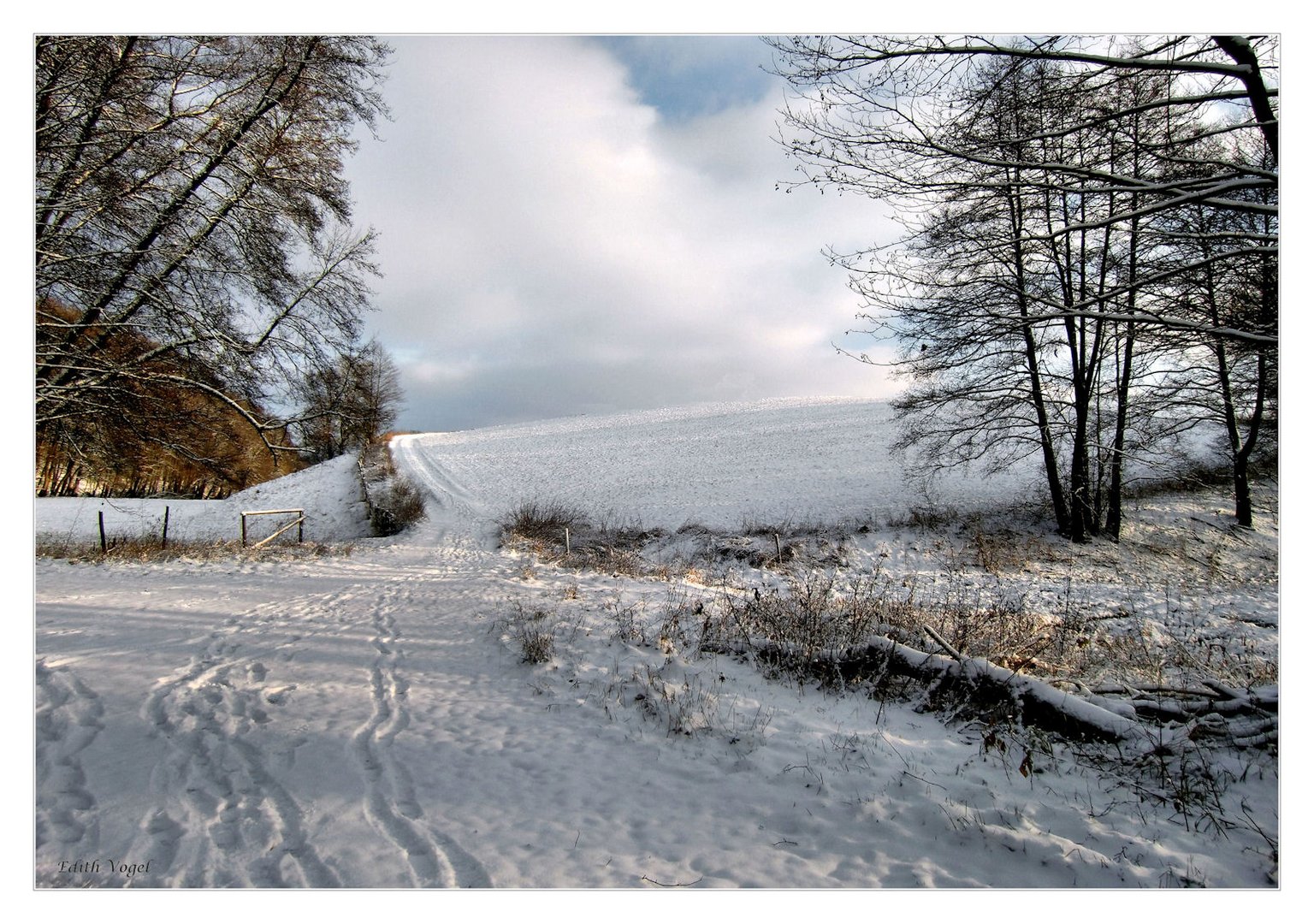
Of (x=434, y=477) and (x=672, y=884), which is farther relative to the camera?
(x=434, y=477)

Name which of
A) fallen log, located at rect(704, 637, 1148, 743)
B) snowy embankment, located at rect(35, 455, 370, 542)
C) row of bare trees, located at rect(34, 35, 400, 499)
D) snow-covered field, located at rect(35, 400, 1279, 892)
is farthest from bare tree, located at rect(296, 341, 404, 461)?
snowy embankment, located at rect(35, 455, 370, 542)

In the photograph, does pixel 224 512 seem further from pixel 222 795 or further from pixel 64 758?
pixel 222 795

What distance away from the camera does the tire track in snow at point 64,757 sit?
2908mm

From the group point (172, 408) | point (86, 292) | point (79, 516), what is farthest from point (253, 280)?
point (79, 516)

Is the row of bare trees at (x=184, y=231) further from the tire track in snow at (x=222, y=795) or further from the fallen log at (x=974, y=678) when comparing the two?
the fallen log at (x=974, y=678)

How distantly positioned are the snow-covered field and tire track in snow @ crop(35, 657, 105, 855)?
22mm

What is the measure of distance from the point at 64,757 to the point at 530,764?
9.91ft

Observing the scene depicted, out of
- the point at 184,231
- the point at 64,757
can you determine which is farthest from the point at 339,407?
the point at 64,757

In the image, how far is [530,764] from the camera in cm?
379

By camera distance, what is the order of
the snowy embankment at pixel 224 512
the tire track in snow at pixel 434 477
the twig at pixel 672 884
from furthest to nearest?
1. the tire track in snow at pixel 434 477
2. the snowy embankment at pixel 224 512
3. the twig at pixel 672 884

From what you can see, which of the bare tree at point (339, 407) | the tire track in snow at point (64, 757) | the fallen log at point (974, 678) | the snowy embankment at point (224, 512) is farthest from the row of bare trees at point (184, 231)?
the snowy embankment at point (224, 512)

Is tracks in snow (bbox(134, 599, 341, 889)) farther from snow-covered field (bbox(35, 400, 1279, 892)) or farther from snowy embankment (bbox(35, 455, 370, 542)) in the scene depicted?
snowy embankment (bbox(35, 455, 370, 542))

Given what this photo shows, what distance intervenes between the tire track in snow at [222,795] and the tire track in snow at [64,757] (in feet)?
0.95
